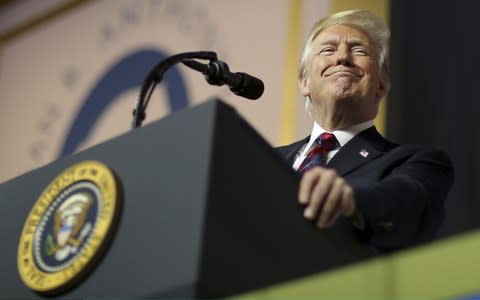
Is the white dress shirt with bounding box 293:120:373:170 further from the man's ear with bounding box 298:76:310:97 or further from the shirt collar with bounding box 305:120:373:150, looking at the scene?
the man's ear with bounding box 298:76:310:97

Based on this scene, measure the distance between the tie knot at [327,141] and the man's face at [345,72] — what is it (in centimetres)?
15

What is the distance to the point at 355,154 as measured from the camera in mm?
2256

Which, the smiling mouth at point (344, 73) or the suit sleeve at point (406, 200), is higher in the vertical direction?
the smiling mouth at point (344, 73)

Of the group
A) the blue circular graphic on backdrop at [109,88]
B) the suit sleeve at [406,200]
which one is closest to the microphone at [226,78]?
the suit sleeve at [406,200]

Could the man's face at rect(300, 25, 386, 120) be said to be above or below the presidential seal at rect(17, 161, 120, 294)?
above

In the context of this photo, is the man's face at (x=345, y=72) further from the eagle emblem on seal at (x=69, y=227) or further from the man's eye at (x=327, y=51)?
the eagle emblem on seal at (x=69, y=227)

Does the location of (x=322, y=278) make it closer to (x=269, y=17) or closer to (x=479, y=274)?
(x=479, y=274)

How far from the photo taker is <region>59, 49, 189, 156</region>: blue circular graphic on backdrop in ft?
16.4

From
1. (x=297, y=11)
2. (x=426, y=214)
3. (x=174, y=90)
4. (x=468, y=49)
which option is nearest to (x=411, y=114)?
(x=468, y=49)

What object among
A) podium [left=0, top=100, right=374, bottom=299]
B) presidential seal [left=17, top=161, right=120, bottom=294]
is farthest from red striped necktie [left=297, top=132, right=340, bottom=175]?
presidential seal [left=17, top=161, right=120, bottom=294]

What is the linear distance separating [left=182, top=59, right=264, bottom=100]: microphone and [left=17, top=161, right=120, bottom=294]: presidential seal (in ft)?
1.33

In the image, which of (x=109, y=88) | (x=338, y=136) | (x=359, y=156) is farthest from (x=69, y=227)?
(x=109, y=88)

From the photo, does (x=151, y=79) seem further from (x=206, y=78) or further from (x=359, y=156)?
(x=359, y=156)

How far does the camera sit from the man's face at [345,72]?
2.54m
